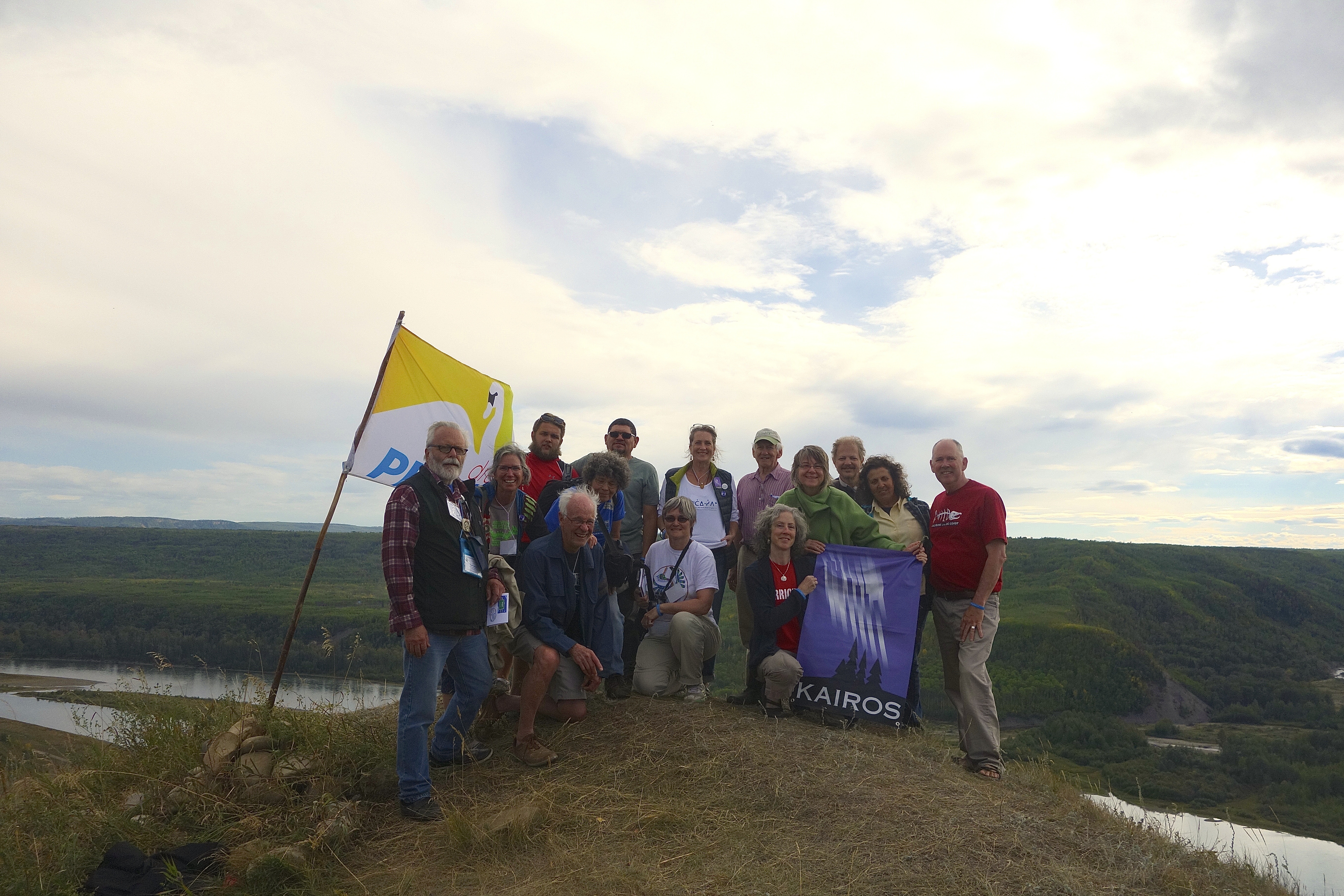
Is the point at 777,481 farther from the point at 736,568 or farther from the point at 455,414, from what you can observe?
the point at 455,414

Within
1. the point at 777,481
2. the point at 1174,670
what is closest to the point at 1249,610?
the point at 1174,670

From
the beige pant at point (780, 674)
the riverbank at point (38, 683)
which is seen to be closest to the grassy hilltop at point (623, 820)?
the beige pant at point (780, 674)

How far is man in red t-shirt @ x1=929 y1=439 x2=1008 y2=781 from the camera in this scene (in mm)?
5898

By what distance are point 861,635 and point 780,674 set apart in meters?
0.81

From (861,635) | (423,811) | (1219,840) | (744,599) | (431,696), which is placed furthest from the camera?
(744,599)

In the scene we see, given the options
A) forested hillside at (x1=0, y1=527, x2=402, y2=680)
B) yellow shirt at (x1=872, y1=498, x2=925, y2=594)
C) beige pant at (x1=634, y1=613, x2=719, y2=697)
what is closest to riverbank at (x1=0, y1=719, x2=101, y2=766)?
forested hillside at (x1=0, y1=527, x2=402, y2=680)

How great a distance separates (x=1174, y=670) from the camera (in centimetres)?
7494

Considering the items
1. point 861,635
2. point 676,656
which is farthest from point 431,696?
point 861,635

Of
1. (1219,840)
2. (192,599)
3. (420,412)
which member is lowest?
(192,599)

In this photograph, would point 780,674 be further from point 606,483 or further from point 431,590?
point 431,590

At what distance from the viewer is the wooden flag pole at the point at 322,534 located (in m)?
5.74

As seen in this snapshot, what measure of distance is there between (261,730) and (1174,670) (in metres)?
89.0

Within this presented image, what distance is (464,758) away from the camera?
5.68m

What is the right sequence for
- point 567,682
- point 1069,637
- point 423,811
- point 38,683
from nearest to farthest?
point 423,811
point 567,682
point 38,683
point 1069,637
